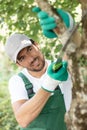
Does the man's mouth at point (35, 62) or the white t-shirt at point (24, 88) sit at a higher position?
the man's mouth at point (35, 62)

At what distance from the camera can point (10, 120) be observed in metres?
5.25

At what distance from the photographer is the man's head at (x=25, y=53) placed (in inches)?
98.0

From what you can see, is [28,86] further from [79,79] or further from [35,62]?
[79,79]

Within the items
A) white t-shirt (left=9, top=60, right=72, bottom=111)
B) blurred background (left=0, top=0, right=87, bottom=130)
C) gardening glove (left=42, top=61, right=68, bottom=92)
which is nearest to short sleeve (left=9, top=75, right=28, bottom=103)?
white t-shirt (left=9, top=60, right=72, bottom=111)

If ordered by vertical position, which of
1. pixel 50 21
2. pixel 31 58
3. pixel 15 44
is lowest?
pixel 31 58

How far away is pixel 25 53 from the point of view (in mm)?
2531

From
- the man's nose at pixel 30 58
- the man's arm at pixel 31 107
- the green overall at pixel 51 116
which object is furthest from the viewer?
the green overall at pixel 51 116

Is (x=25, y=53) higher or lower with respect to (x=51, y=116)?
higher

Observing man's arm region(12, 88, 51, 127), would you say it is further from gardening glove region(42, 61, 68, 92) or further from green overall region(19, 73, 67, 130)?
green overall region(19, 73, 67, 130)

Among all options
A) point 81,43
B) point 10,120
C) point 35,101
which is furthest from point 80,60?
point 10,120

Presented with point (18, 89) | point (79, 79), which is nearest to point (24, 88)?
point (18, 89)

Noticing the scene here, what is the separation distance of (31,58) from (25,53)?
0.27ft

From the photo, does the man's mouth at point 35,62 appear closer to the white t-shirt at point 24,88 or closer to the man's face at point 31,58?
the man's face at point 31,58

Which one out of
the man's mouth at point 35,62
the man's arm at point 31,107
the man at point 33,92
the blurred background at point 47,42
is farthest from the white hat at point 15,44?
the blurred background at point 47,42
